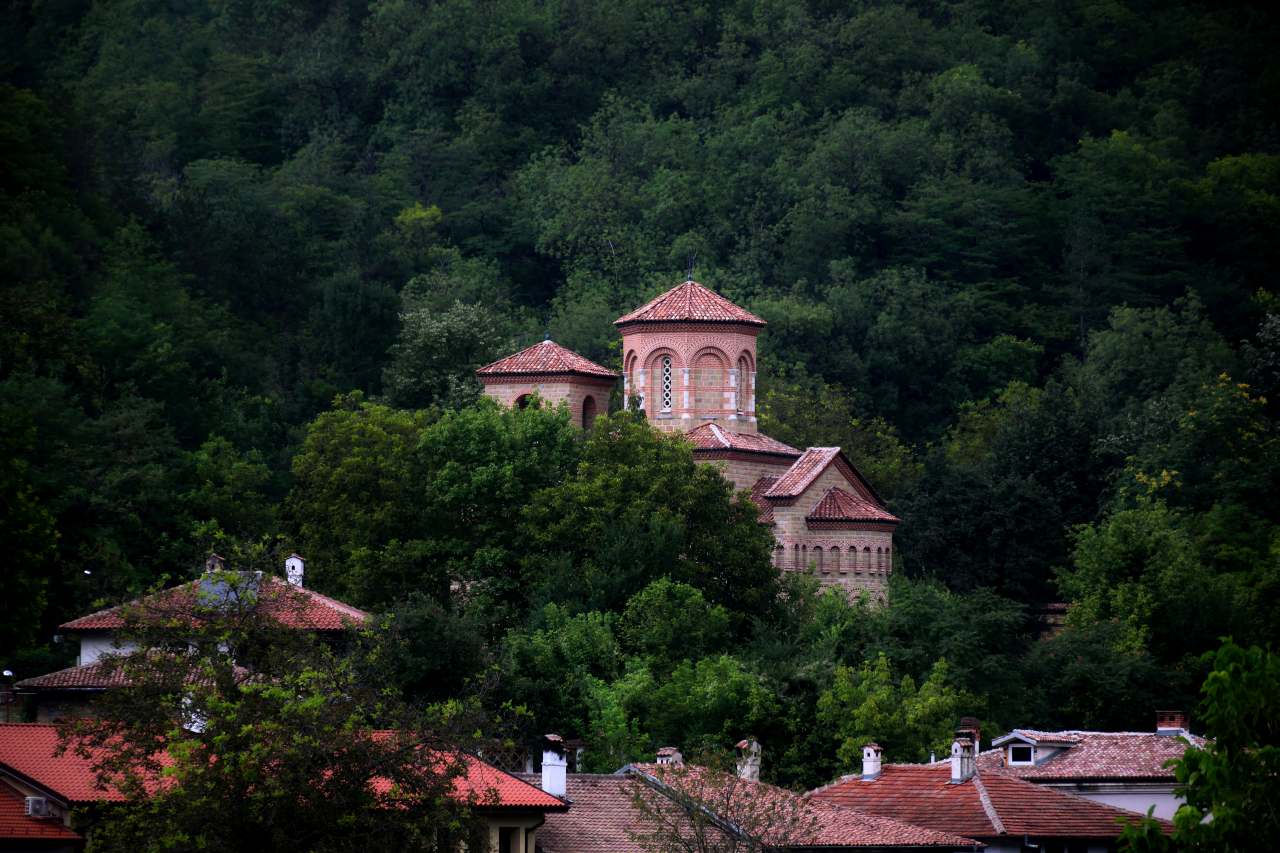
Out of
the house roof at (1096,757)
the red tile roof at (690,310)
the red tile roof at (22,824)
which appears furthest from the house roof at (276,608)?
the red tile roof at (690,310)

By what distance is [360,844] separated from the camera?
23219mm

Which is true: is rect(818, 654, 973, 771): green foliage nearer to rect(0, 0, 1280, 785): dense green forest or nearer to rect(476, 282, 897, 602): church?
rect(0, 0, 1280, 785): dense green forest

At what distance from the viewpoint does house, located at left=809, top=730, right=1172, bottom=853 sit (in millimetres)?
32281

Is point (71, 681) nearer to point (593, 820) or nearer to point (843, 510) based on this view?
point (593, 820)

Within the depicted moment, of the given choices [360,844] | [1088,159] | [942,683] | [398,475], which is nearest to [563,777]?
[360,844]

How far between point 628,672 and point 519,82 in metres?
67.7

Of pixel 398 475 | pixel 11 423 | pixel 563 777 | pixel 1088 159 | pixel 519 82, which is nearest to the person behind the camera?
pixel 563 777

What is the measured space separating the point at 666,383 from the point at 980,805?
74.6ft

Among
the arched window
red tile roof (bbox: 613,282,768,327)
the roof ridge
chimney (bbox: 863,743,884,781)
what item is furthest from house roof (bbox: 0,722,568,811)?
red tile roof (bbox: 613,282,768,327)

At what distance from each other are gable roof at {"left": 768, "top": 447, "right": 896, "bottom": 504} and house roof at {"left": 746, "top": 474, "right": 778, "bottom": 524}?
395mm

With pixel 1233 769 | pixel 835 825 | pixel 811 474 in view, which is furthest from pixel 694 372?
pixel 1233 769

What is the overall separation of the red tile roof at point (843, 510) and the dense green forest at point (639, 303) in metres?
2.64

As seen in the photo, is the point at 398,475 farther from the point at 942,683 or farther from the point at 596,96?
the point at 596,96

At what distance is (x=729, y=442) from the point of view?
170ft
